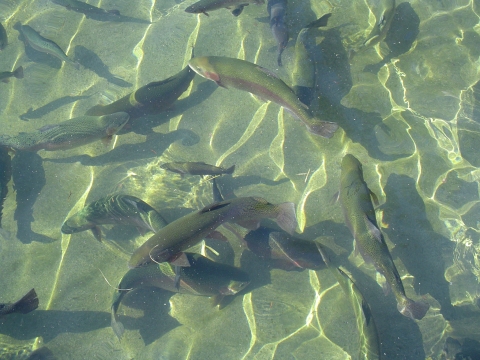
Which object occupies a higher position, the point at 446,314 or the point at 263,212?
the point at 263,212

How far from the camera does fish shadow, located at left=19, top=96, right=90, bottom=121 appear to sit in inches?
238

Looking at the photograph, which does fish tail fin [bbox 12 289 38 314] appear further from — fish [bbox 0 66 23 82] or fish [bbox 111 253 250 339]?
fish [bbox 0 66 23 82]

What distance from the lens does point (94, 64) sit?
6293mm

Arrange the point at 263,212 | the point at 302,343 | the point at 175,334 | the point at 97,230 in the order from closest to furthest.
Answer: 1. the point at 263,212
2. the point at 302,343
3. the point at 175,334
4. the point at 97,230

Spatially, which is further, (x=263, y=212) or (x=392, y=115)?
(x=392, y=115)

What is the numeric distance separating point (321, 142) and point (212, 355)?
320 cm

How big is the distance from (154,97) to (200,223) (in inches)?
100

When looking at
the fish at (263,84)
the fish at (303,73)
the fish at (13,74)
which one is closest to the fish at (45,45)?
the fish at (13,74)

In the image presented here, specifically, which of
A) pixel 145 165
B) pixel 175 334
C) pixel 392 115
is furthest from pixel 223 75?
pixel 175 334

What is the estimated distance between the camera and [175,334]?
4.46 metres

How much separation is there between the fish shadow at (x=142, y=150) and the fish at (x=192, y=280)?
1874 mm

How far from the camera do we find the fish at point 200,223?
11.9 feet

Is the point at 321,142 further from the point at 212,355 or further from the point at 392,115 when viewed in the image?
the point at 212,355

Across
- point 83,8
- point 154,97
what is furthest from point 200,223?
point 83,8
